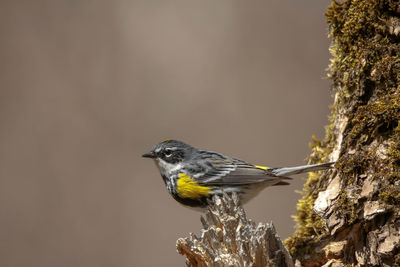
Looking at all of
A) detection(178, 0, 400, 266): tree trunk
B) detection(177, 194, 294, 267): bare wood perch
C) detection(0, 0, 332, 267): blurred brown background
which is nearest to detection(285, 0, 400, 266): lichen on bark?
detection(178, 0, 400, 266): tree trunk

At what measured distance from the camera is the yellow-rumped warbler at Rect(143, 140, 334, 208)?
3742 mm

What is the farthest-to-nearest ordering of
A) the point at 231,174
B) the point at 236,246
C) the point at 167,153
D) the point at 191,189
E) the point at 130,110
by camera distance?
the point at 130,110
the point at 167,153
the point at 231,174
the point at 191,189
the point at 236,246

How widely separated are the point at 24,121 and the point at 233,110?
2927mm

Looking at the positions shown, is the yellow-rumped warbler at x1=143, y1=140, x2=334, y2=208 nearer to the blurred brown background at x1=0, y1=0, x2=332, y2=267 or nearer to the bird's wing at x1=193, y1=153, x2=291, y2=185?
the bird's wing at x1=193, y1=153, x2=291, y2=185

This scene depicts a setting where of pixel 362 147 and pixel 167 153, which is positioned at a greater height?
pixel 167 153

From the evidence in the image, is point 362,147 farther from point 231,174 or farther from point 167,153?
point 167,153

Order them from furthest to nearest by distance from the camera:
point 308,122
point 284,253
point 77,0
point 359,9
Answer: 1. point 77,0
2. point 308,122
3. point 359,9
4. point 284,253

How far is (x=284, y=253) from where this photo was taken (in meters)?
2.59

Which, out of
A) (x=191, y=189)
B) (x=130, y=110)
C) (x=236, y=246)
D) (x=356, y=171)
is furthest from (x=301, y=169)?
(x=130, y=110)

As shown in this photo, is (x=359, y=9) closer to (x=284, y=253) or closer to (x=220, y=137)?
(x=284, y=253)

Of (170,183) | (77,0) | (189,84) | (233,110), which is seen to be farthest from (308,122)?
(77,0)

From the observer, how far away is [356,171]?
2.93 metres

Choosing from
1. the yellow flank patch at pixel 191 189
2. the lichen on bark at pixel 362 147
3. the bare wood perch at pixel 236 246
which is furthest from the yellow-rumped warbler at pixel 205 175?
the bare wood perch at pixel 236 246

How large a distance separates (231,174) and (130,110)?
2.24 meters
